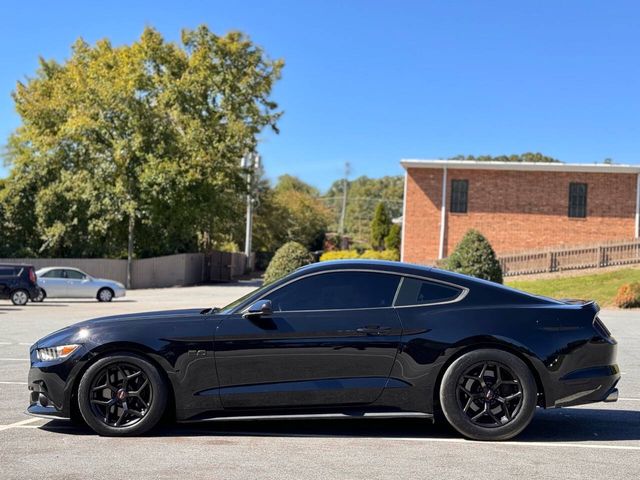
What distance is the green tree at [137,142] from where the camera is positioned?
40.3m

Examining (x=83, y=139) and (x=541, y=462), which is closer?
(x=541, y=462)

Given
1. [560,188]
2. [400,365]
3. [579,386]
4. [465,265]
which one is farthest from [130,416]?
[560,188]

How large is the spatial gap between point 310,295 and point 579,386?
2364 millimetres

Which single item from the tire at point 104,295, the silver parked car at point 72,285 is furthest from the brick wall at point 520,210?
the silver parked car at point 72,285

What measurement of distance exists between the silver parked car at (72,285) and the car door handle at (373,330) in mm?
25912

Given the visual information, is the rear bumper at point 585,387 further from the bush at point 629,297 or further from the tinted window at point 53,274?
the tinted window at point 53,274

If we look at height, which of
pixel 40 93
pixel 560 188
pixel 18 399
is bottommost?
pixel 18 399

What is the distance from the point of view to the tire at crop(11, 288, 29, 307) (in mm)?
26312

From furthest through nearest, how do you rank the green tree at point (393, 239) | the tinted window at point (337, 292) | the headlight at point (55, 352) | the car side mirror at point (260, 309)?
the green tree at point (393, 239) < the tinted window at point (337, 292) < the headlight at point (55, 352) < the car side mirror at point (260, 309)

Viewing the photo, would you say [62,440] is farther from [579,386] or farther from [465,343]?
[579,386]

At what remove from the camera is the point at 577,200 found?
3809 cm

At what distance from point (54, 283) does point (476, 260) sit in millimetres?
16871

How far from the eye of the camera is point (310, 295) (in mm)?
6512

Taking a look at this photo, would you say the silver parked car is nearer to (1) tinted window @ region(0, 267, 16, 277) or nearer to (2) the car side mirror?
(1) tinted window @ region(0, 267, 16, 277)
